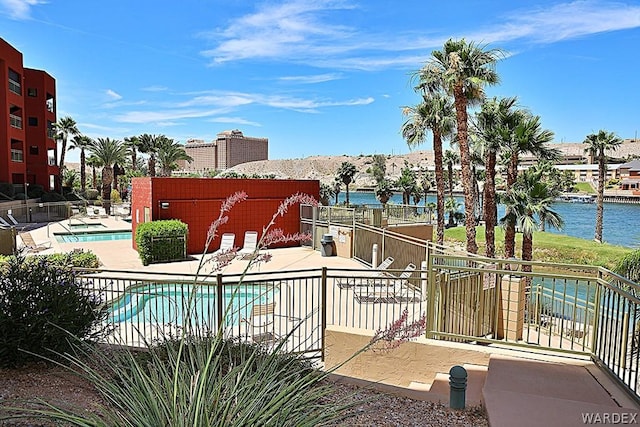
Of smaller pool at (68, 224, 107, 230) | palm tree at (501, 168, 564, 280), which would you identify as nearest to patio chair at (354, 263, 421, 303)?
palm tree at (501, 168, 564, 280)

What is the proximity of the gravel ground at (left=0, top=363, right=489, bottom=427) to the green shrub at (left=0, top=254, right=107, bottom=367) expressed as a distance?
198 millimetres

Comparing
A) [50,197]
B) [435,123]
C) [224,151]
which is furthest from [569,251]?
[224,151]

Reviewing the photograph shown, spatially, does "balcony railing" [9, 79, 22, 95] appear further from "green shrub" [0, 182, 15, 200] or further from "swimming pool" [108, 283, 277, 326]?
"swimming pool" [108, 283, 277, 326]

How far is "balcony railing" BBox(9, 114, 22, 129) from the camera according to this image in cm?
3150

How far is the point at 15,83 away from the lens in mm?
32375

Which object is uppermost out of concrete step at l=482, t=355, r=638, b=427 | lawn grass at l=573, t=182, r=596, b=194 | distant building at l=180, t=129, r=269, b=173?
distant building at l=180, t=129, r=269, b=173

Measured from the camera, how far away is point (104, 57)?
28344 millimetres

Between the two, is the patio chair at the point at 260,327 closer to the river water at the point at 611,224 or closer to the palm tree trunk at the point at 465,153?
the palm tree trunk at the point at 465,153

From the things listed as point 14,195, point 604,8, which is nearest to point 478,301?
point 604,8

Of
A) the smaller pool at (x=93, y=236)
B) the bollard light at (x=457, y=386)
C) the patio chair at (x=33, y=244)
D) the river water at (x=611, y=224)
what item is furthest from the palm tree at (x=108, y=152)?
the bollard light at (x=457, y=386)

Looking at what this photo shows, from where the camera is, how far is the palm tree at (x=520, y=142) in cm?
1855

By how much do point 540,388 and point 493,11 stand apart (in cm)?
2108

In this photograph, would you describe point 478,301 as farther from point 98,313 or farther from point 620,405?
point 98,313

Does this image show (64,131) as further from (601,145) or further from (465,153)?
(601,145)
